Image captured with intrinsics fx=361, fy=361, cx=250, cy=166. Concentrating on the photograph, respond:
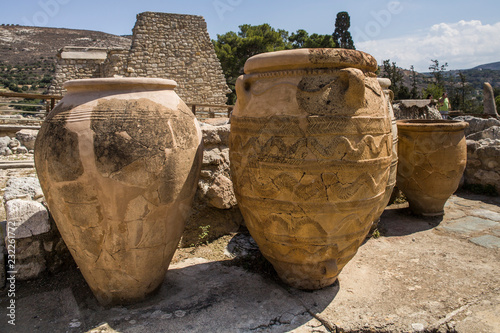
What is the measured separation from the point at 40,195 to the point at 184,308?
151 cm

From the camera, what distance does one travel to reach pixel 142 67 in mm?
15398

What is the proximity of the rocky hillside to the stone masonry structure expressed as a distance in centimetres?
2120

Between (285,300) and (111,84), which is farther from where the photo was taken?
(285,300)

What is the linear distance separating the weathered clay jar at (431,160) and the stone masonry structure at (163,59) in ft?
43.6

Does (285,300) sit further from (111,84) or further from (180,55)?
(180,55)

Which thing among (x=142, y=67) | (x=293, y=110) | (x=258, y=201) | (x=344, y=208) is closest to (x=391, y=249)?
(x=344, y=208)

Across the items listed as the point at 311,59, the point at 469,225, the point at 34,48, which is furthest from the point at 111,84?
the point at 34,48

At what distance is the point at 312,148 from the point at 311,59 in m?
0.48

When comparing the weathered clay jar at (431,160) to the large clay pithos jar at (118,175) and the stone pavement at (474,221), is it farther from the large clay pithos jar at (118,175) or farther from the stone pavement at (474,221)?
the large clay pithos jar at (118,175)

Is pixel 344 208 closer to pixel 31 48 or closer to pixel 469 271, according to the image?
pixel 469 271

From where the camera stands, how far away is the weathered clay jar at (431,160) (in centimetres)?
372

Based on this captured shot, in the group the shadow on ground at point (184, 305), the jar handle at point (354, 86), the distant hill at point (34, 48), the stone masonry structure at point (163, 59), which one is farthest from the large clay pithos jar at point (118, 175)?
the distant hill at point (34, 48)

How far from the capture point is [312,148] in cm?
189

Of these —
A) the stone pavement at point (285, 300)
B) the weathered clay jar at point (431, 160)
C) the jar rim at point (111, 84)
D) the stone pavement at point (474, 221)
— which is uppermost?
the jar rim at point (111, 84)
